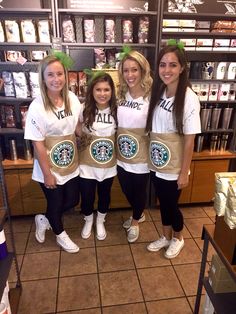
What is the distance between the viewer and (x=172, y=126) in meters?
1.70

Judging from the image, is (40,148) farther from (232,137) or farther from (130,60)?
(232,137)

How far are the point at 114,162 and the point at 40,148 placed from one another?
0.57 meters

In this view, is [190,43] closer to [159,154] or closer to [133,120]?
[133,120]

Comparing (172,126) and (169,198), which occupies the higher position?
(172,126)

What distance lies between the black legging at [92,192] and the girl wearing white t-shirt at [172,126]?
43 cm

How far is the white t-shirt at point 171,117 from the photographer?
1.62m

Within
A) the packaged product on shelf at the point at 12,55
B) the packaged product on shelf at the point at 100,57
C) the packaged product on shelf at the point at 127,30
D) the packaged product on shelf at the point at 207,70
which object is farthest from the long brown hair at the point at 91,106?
the packaged product on shelf at the point at 207,70

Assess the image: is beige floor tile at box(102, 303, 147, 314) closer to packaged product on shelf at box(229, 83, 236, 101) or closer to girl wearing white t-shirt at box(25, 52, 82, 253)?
girl wearing white t-shirt at box(25, 52, 82, 253)

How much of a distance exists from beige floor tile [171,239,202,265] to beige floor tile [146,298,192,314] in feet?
1.12

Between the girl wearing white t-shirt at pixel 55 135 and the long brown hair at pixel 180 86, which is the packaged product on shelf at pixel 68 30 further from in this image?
the long brown hair at pixel 180 86

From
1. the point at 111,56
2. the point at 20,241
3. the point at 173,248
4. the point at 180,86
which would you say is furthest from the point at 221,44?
the point at 20,241

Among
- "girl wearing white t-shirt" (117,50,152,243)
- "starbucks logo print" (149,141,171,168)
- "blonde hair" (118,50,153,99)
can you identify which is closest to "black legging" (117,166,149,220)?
"girl wearing white t-shirt" (117,50,152,243)

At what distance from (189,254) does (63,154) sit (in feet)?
4.03

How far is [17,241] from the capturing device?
2289mm
